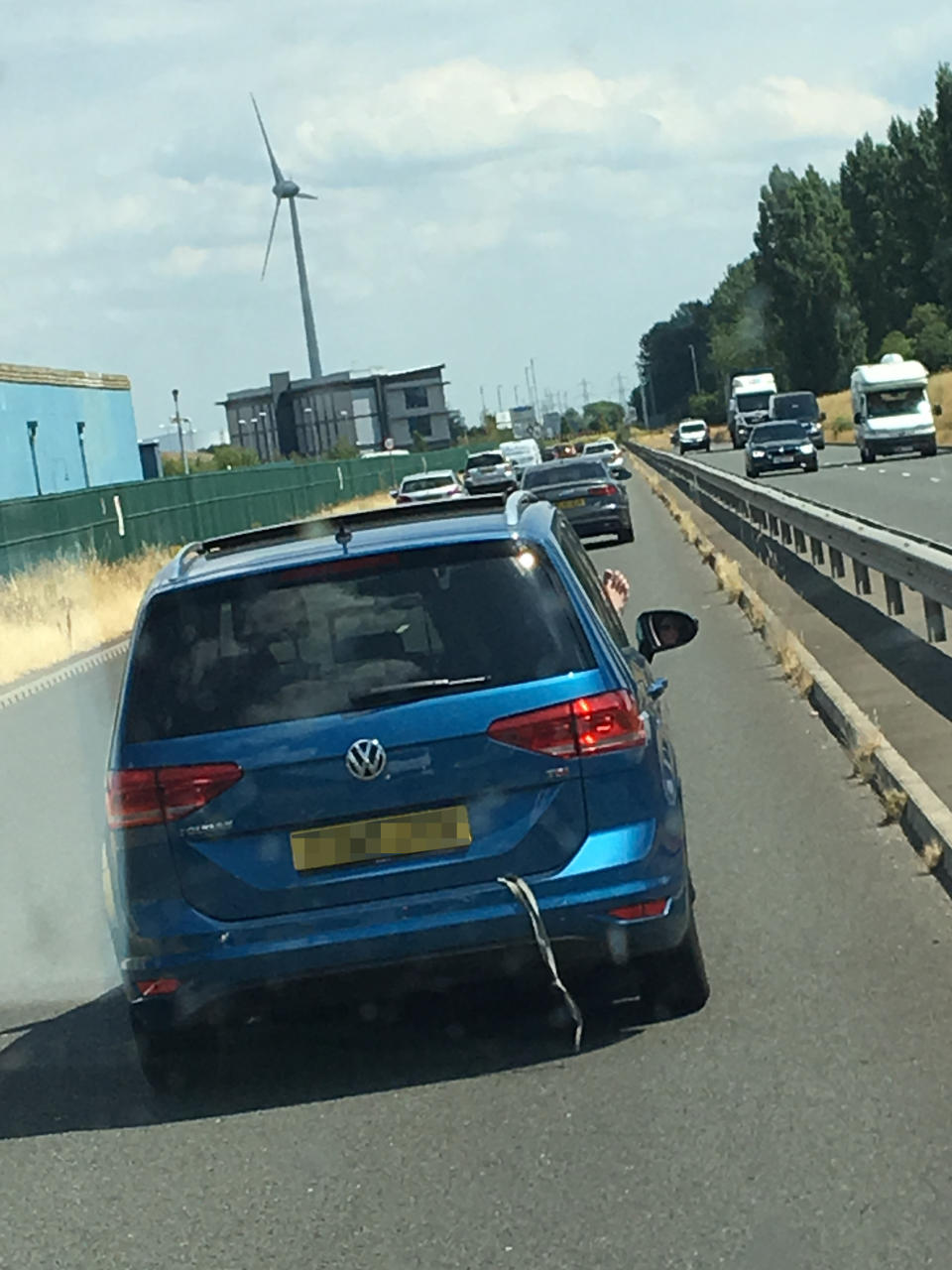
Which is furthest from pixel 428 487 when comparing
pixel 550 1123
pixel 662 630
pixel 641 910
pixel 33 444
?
pixel 550 1123

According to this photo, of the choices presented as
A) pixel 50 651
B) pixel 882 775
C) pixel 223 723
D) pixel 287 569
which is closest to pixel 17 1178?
pixel 223 723

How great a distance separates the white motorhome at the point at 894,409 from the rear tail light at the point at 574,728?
5380 centimetres

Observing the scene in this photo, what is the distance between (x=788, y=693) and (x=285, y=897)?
344 inches

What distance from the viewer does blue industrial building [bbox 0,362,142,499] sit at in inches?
2544

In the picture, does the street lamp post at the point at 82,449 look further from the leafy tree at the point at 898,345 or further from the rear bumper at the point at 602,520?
the leafy tree at the point at 898,345

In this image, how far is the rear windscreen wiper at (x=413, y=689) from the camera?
5.89 meters

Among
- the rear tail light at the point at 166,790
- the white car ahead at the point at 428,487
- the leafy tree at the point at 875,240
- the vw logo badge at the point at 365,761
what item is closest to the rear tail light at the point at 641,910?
the vw logo badge at the point at 365,761

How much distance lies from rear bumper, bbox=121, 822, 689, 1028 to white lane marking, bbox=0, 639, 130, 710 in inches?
539

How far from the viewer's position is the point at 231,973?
19.4 feet

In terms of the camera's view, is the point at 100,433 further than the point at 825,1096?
Yes

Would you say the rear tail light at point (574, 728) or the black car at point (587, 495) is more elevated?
the rear tail light at point (574, 728)

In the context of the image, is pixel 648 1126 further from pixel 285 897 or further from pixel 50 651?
pixel 50 651

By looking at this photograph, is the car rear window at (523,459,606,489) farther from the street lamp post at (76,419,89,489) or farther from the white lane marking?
the street lamp post at (76,419,89,489)

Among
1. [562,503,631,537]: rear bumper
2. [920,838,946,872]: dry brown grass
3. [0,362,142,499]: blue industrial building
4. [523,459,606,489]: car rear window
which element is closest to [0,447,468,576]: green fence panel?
[0,362,142,499]: blue industrial building
